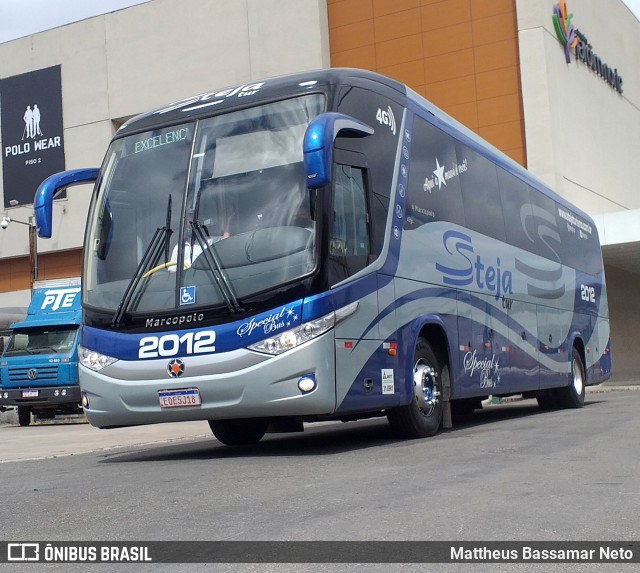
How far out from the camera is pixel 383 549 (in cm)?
499

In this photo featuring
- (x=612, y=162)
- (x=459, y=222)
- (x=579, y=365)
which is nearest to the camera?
(x=459, y=222)

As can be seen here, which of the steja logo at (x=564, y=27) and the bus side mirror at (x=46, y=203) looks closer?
the bus side mirror at (x=46, y=203)

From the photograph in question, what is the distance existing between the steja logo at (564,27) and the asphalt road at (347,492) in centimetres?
2874

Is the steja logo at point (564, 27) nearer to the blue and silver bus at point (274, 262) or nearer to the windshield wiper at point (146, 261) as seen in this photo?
the blue and silver bus at point (274, 262)

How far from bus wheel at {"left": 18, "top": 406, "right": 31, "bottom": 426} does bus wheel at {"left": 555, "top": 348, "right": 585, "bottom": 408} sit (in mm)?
12855

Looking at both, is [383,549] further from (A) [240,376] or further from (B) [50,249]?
(B) [50,249]

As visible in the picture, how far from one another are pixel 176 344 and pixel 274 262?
1.21 meters

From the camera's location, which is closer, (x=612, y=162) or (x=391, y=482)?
(x=391, y=482)

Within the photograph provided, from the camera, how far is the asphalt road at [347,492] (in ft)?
17.9

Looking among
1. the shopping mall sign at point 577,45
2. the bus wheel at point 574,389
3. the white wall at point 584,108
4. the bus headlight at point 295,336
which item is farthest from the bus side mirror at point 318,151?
the shopping mall sign at point 577,45

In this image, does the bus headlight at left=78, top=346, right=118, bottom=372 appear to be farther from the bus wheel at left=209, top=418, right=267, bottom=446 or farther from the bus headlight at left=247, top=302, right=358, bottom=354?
the bus wheel at left=209, top=418, right=267, bottom=446

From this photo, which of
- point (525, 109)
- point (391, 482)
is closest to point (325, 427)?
point (391, 482)

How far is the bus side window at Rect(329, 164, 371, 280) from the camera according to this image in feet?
31.2

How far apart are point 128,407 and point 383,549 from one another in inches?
207
